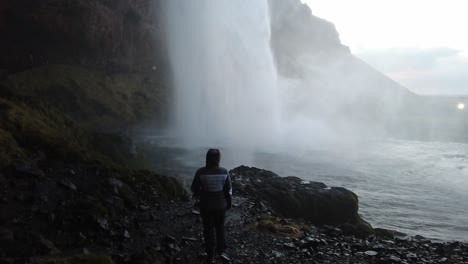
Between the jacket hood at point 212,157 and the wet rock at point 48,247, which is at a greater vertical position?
the jacket hood at point 212,157

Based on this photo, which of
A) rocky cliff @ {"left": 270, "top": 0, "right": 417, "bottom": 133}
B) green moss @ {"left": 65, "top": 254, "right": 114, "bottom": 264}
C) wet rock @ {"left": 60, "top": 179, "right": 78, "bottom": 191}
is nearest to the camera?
green moss @ {"left": 65, "top": 254, "right": 114, "bottom": 264}

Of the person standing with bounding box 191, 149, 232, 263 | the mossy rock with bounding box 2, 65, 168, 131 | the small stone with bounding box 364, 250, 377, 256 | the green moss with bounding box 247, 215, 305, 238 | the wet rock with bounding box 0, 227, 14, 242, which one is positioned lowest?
the small stone with bounding box 364, 250, 377, 256

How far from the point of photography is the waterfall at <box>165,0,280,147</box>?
4872 centimetres

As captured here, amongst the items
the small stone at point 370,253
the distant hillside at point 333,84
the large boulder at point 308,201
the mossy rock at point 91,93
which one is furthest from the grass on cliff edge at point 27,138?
the distant hillside at point 333,84

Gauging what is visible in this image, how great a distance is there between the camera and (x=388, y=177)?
3014 cm

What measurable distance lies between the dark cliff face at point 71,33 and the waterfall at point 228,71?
9457 millimetres

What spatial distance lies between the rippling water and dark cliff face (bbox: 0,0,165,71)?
19757mm

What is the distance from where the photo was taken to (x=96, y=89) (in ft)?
162

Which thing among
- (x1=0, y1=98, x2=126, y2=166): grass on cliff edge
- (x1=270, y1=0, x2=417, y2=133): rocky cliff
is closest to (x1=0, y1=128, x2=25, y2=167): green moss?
(x1=0, y1=98, x2=126, y2=166): grass on cliff edge

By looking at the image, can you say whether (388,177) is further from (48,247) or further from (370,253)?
(48,247)

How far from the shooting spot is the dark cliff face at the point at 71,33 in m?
44.3

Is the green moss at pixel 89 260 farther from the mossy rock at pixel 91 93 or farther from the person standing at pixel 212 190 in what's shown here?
the mossy rock at pixel 91 93

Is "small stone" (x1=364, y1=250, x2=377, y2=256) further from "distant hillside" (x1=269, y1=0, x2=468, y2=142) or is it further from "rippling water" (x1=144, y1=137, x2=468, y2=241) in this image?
"distant hillside" (x1=269, y1=0, x2=468, y2=142)

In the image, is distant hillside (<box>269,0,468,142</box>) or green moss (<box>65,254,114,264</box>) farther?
distant hillside (<box>269,0,468,142</box>)
